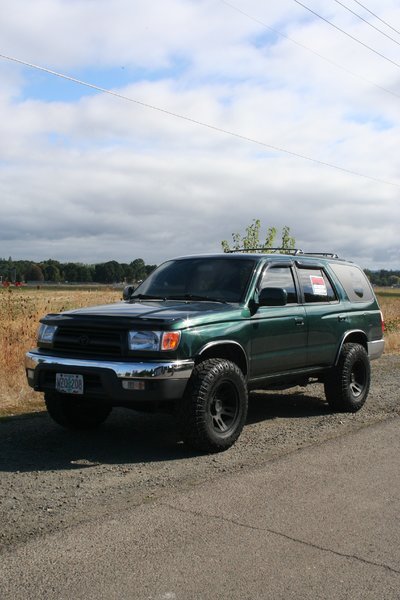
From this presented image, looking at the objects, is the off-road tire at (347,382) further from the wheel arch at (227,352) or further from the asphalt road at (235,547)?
the asphalt road at (235,547)

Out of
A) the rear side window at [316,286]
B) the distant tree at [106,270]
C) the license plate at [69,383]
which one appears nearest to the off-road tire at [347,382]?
the rear side window at [316,286]

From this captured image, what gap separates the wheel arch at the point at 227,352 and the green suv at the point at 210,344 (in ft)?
0.04

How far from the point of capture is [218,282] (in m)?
7.11

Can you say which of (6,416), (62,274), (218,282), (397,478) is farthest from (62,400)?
(62,274)

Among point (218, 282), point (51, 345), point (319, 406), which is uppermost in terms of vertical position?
point (218, 282)

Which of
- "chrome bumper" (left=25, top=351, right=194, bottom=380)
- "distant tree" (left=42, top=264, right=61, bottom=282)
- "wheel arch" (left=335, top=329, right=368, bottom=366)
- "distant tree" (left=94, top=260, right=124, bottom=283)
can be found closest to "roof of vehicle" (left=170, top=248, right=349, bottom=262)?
"wheel arch" (left=335, top=329, right=368, bottom=366)

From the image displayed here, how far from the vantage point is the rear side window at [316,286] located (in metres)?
7.82

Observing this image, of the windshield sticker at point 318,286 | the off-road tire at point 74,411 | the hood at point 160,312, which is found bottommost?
the off-road tire at point 74,411

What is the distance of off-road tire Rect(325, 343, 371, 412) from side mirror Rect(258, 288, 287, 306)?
1724 millimetres

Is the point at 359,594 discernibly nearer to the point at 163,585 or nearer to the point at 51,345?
the point at 163,585

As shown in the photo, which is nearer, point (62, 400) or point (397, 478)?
point (397, 478)

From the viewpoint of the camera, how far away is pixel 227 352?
6488 mm

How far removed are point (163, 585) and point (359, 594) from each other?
38.8 inches

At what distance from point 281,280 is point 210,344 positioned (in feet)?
5.71
